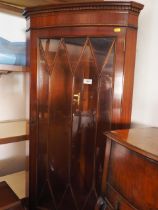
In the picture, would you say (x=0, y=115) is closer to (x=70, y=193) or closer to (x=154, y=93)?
(x=70, y=193)

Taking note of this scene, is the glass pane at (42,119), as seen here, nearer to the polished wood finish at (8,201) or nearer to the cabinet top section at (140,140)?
the polished wood finish at (8,201)

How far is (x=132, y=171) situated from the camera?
695 millimetres

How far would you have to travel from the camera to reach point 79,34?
1.06 m

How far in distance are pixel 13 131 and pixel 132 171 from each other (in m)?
0.99

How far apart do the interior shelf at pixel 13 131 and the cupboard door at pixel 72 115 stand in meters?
0.16

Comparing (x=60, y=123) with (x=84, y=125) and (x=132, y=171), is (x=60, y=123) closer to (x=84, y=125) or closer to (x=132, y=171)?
(x=84, y=125)

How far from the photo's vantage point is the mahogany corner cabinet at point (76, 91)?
1028mm

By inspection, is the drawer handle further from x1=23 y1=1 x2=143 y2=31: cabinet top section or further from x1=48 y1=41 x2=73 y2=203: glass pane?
x1=23 y1=1 x2=143 y2=31: cabinet top section

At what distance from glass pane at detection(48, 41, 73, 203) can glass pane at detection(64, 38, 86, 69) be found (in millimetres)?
33

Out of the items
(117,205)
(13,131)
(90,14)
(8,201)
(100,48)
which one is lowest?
(8,201)

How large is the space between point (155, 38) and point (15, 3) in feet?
3.43

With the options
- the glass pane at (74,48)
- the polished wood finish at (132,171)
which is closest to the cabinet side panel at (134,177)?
the polished wood finish at (132,171)

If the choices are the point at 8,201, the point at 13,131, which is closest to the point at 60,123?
the point at 13,131

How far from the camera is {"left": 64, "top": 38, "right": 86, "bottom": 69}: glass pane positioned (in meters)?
1.08
